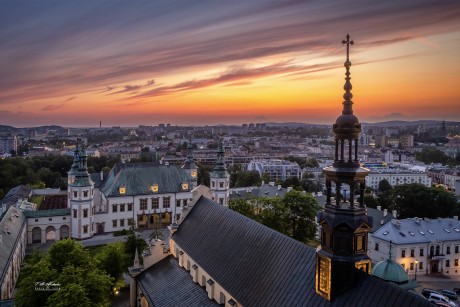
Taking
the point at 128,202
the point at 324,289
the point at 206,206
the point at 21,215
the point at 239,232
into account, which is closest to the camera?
the point at 324,289

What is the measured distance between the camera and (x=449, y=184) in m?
135

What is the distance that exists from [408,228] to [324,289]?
136ft

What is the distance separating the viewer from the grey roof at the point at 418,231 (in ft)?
174

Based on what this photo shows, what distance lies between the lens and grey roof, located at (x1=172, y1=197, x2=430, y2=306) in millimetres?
17438

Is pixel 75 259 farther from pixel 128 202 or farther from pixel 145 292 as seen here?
pixel 128 202

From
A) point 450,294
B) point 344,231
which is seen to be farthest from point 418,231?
point 344,231

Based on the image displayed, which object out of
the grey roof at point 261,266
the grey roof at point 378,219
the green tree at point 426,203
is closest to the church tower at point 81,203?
the grey roof at point 261,266

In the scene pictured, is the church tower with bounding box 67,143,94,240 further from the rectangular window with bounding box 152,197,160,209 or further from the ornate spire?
the ornate spire

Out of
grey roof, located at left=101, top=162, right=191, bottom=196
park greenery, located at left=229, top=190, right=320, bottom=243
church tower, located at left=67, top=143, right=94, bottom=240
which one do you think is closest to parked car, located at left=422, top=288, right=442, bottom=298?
park greenery, located at left=229, top=190, right=320, bottom=243

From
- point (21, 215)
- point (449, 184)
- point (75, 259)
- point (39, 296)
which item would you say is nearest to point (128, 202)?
point (21, 215)

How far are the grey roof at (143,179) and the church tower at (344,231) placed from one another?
57438 millimetres

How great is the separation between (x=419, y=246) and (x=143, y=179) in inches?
1893

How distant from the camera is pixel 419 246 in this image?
52.7 meters

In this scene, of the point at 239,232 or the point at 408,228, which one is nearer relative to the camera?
the point at 239,232
